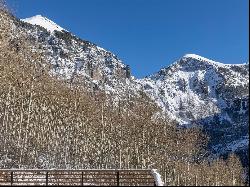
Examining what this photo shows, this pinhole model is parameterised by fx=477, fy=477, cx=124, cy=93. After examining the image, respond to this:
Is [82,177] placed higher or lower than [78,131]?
lower

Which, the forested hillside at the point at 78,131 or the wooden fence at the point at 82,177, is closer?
the wooden fence at the point at 82,177

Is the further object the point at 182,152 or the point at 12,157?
the point at 182,152

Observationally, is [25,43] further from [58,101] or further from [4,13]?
[58,101]

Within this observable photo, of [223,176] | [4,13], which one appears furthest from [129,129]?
[4,13]

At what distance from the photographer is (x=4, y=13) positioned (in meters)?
47.3

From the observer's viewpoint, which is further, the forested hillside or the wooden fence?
→ the forested hillside

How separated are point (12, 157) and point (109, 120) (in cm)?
3538

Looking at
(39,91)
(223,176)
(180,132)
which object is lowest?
(223,176)

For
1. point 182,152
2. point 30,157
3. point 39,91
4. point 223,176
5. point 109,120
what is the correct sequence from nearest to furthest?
1. point 30,157
2. point 39,91
3. point 182,152
4. point 109,120
5. point 223,176

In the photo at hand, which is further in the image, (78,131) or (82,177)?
(78,131)

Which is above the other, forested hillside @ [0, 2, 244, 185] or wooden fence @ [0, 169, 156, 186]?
forested hillside @ [0, 2, 244, 185]

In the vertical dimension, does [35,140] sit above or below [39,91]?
below

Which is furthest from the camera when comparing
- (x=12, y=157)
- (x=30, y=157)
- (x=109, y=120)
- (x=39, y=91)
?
(x=109, y=120)

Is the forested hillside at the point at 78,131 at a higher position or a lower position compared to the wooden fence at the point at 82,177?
higher
